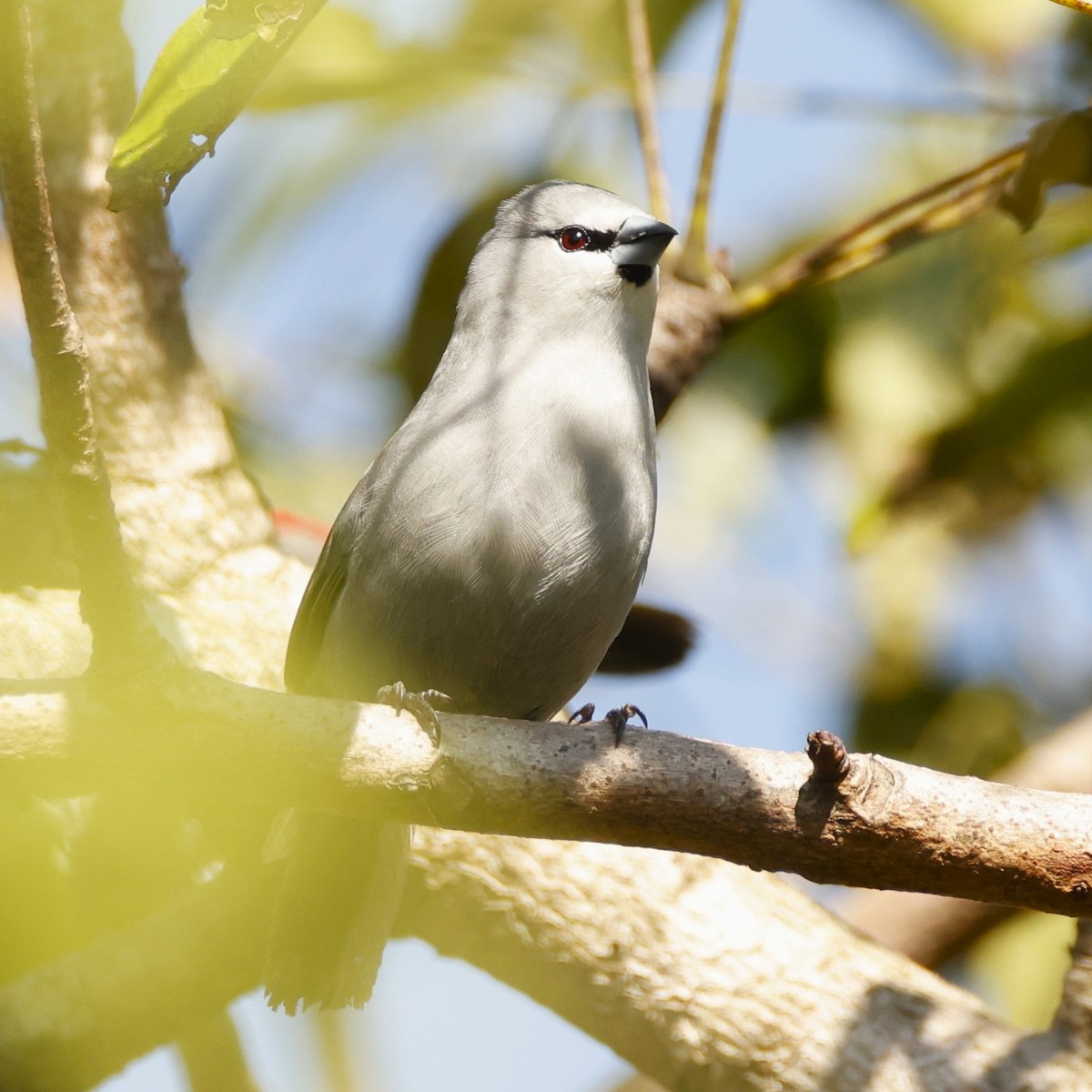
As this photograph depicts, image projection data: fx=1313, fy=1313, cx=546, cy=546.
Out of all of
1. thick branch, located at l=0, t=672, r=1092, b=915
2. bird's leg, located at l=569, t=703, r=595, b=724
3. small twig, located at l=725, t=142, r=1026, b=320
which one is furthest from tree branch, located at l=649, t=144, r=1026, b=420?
thick branch, located at l=0, t=672, r=1092, b=915

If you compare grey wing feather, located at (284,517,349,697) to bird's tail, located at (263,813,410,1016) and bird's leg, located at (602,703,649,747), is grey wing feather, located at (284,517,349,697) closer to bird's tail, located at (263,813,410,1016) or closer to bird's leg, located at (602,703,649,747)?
bird's tail, located at (263,813,410,1016)

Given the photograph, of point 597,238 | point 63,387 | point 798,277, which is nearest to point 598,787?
point 63,387

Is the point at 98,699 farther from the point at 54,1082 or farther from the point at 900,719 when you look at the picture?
the point at 900,719

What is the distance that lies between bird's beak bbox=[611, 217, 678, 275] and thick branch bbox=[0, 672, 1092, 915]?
1759mm

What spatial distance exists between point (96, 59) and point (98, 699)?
2.40m

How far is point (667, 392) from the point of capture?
4.44 metres

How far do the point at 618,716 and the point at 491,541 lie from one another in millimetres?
579

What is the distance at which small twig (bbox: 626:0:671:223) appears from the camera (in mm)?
4570

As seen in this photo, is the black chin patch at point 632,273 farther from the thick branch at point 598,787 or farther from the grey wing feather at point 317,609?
the thick branch at point 598,787

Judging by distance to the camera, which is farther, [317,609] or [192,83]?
[317,609]

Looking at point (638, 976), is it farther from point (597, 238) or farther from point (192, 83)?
point (192, 83)

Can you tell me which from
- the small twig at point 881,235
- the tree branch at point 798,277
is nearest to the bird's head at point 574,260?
the tree branch at point 798,277

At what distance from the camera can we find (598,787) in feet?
8.18

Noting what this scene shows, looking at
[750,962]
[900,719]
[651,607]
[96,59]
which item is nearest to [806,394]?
[900,719]
